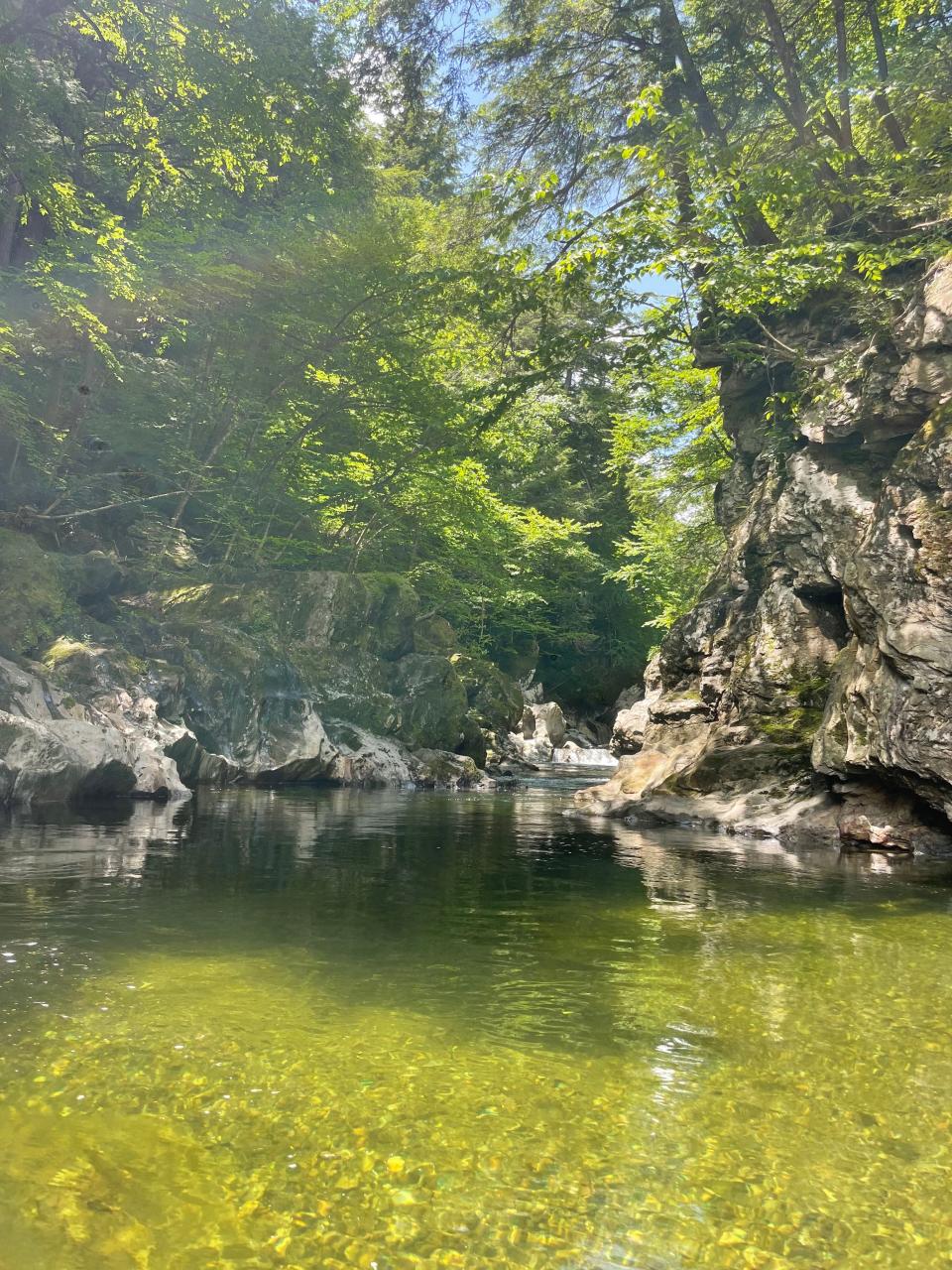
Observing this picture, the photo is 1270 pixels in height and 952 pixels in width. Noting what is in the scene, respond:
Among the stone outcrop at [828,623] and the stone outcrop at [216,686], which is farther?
the stone outcrop at [216,686]

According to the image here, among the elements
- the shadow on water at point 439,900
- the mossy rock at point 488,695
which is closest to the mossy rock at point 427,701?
the mossy rock at point 488,695

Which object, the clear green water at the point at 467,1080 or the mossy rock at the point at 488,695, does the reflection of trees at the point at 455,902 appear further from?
the mossy rock at the point at 488,695

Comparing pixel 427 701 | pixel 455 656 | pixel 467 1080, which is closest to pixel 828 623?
pixel 467 1080

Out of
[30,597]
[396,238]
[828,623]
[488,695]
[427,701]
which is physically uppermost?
[396,238]

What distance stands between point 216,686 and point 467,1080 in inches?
648

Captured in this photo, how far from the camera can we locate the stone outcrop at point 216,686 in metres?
13.7

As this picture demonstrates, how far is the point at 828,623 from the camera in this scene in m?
14.2

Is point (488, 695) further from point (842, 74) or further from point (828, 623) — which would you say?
point (842, 74)

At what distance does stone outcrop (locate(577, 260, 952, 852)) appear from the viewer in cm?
1063

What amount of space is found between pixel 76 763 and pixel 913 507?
13177 millimetres

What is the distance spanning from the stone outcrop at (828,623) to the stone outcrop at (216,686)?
8.00 metres

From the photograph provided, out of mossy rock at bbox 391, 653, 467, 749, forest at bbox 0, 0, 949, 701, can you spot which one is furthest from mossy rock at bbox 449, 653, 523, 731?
forest at bbox 0, 0, 949, 701

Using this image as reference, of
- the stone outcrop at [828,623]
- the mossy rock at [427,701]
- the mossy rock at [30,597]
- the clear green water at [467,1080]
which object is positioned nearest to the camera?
the clear green water at [467,1080]

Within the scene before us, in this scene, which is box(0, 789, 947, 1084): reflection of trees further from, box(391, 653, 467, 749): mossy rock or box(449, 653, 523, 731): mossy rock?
box(449, 653, 523, 731): mossy rock
